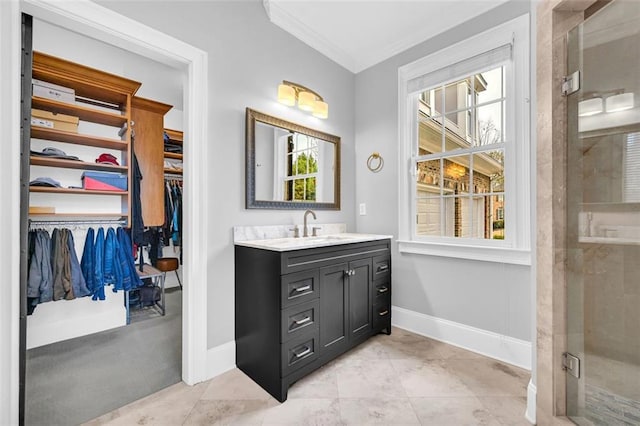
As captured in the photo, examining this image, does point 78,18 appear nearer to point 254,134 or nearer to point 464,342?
point 254,134

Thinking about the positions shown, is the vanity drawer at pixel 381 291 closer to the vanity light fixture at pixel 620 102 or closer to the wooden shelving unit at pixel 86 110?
the vanity light fixture at pixel 620 102

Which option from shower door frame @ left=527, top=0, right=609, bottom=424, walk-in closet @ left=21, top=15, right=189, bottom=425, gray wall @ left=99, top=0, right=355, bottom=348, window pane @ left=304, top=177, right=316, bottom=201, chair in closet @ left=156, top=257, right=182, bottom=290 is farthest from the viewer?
chair in closet @ left=156, top=257, right=182, bottom=290

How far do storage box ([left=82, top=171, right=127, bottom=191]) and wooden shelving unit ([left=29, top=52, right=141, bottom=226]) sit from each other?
5cm

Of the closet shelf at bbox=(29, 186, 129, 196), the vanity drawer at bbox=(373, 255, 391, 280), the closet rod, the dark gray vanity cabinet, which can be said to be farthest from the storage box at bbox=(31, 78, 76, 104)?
the vanity drawer at bbox=(373, 255, 391, 280)

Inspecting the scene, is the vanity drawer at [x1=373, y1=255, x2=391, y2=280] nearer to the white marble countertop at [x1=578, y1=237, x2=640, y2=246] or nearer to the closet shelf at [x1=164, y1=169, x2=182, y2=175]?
the white marble countertop at [x1=578, y1=237, x2=640, y2=246]

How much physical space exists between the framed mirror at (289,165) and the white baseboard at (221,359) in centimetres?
102

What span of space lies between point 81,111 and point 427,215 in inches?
133

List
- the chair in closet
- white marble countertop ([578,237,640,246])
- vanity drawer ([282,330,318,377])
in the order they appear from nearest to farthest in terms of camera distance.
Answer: white marble countertop ([578,237,640,246])
vanity drawer ([282,330,318,377])
the chair in closet

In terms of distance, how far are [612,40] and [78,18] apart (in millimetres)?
2548

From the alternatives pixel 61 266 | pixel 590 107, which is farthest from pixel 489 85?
pixel 61 266

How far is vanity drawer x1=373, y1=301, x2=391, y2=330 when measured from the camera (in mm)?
2332

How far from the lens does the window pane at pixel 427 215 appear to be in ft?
8.18

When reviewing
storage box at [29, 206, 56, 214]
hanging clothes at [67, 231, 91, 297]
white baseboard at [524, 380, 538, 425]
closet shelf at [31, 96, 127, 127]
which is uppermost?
closet shelf at [31, 96, 127, 127]
